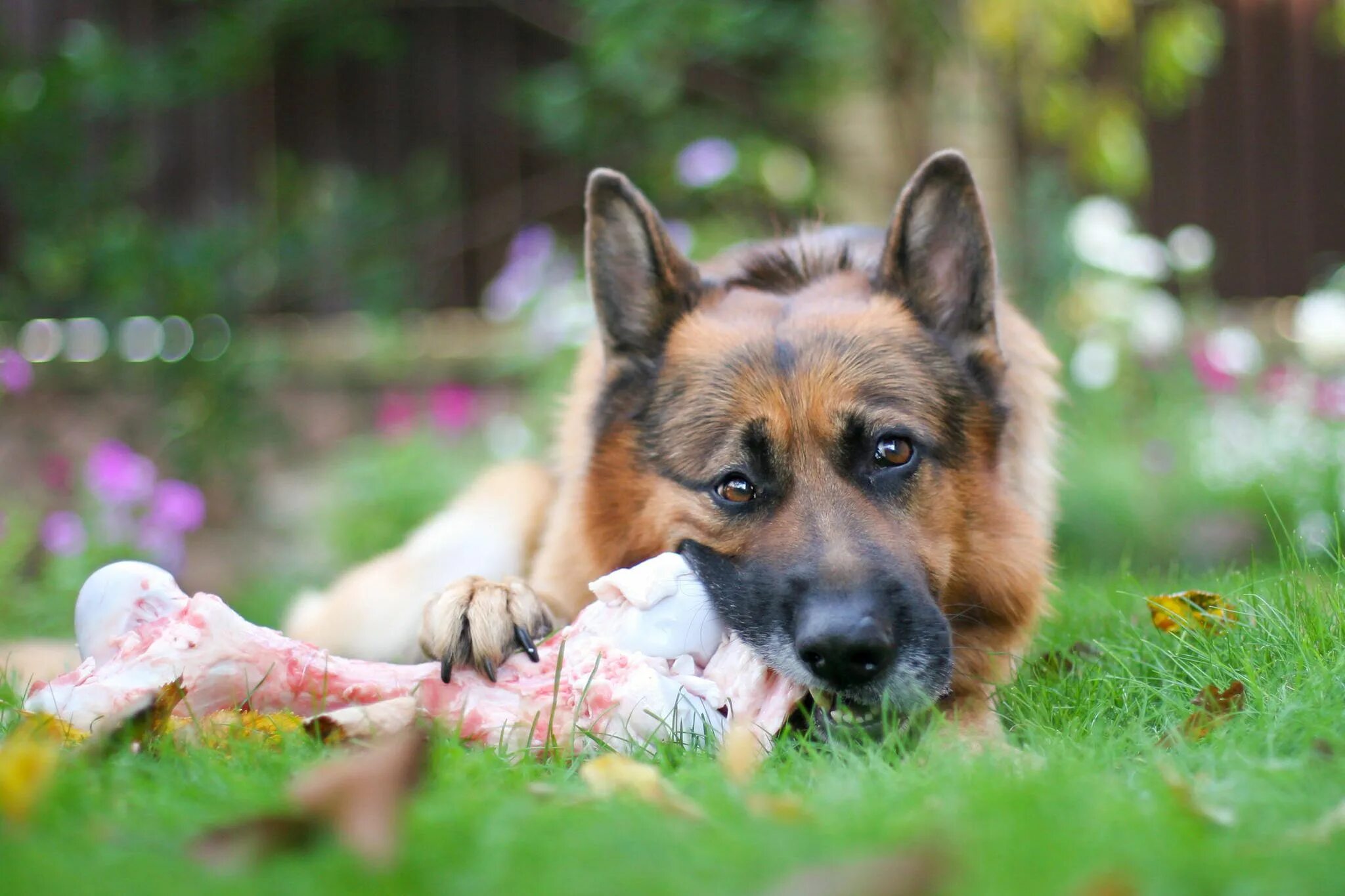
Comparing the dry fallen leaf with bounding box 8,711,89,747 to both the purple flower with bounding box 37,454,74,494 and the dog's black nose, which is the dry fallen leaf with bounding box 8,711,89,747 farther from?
the purple flower with bounding box 37,454,74,494

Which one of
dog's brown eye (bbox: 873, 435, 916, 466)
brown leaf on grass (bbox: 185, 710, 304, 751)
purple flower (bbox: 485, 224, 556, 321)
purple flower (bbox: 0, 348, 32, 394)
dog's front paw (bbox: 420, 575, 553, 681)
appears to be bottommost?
brown leaf on grass (bbox: 185, 710, 304, 751)

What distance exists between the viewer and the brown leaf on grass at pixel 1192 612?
3.03 meters

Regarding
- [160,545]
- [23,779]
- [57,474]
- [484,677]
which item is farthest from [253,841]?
[57,474]

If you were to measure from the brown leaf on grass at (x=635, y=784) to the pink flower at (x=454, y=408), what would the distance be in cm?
595

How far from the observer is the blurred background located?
7.64 metres

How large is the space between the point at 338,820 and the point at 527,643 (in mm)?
1345

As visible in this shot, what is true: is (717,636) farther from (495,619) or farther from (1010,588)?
(1010,588)

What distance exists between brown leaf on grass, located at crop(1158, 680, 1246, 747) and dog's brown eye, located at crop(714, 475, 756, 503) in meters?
1.17

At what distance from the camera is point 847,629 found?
103 inches

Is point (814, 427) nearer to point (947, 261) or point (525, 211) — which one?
point (947, 261)

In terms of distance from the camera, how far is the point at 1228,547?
6.62 meters

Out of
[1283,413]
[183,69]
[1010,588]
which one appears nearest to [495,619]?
[1010,588]

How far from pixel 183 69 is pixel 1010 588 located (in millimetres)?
7650

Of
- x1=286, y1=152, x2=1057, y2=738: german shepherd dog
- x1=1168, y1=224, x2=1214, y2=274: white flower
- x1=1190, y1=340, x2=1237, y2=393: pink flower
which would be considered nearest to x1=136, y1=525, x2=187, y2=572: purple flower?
x1=286, y1=152, x2=1057, y2=738: german shepherd dog
